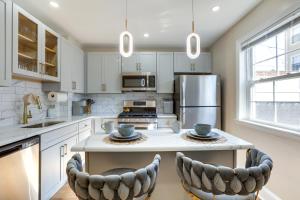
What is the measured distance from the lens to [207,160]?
1.53 metres

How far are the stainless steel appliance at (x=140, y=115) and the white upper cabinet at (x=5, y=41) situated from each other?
6.67 ft

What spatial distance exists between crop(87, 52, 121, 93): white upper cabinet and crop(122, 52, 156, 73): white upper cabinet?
6.9 inches

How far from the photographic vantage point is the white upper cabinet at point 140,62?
3.92 metres

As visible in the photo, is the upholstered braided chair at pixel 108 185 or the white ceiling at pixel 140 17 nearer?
the upholstered braided chair at pixel 108 185

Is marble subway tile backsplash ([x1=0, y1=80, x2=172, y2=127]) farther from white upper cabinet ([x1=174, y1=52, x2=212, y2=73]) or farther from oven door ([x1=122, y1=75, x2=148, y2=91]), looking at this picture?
white upper cabinet ([x1=174, y1=52, x2=212, y2=73])

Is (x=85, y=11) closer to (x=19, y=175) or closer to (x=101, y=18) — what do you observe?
(x=101, y=18)

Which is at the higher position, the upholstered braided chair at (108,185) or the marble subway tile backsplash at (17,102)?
the marble subway tile backsplash at (17,102)

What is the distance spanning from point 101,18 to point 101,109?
7.03ft

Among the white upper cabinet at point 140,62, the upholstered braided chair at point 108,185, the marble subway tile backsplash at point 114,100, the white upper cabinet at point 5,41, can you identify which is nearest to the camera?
the upholstered braided chair at point 108,185

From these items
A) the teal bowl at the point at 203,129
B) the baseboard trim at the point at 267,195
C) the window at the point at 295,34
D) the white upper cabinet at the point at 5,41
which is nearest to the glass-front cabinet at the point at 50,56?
the white upper cabinet at the point at 5,41

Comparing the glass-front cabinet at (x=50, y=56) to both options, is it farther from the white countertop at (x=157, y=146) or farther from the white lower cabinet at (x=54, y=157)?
the white countertop at (x=157, y=146)

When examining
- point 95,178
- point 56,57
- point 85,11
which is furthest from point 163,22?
point 95,178

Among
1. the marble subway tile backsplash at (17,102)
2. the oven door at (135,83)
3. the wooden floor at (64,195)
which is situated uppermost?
the oven door at (135,83)

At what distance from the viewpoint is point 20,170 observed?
1.62 meters
